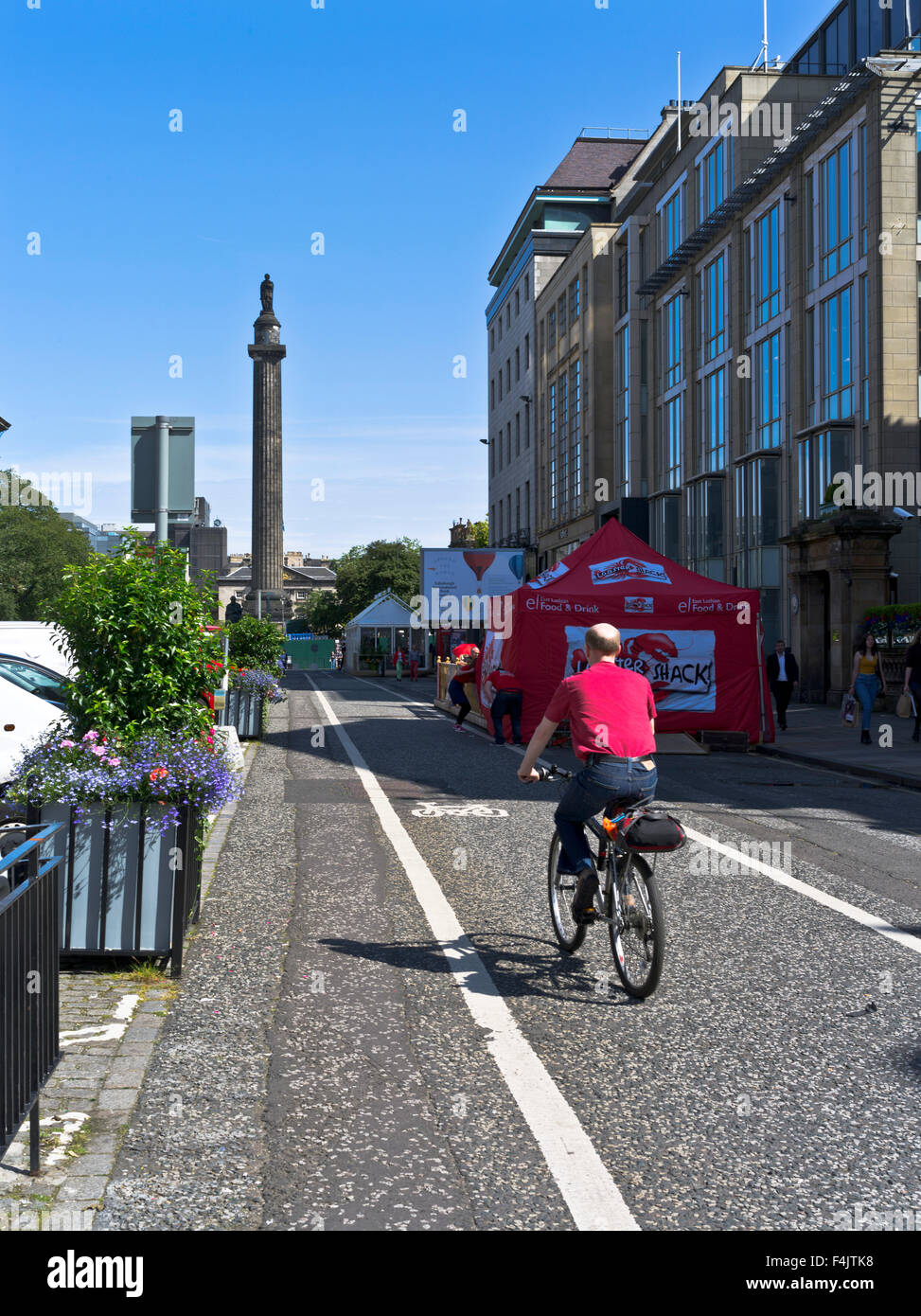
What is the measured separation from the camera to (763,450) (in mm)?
34000

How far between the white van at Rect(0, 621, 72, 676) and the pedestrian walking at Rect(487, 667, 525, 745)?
25.2 ft

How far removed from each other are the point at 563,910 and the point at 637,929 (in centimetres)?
95

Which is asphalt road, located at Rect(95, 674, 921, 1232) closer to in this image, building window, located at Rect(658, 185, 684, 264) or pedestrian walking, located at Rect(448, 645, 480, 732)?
pedestrian walking, located at Rect(448, 645, 480, 732)

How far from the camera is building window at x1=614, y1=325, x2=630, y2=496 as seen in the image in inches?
1903

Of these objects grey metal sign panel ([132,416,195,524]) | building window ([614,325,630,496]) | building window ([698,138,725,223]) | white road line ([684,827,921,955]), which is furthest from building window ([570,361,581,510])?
grey metal sign panel ([132,416,195,524])

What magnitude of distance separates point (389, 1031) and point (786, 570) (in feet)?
93.4

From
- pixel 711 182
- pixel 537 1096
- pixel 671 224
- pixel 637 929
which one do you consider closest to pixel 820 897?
pixel 637 929

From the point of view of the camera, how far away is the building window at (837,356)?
2975 cm
